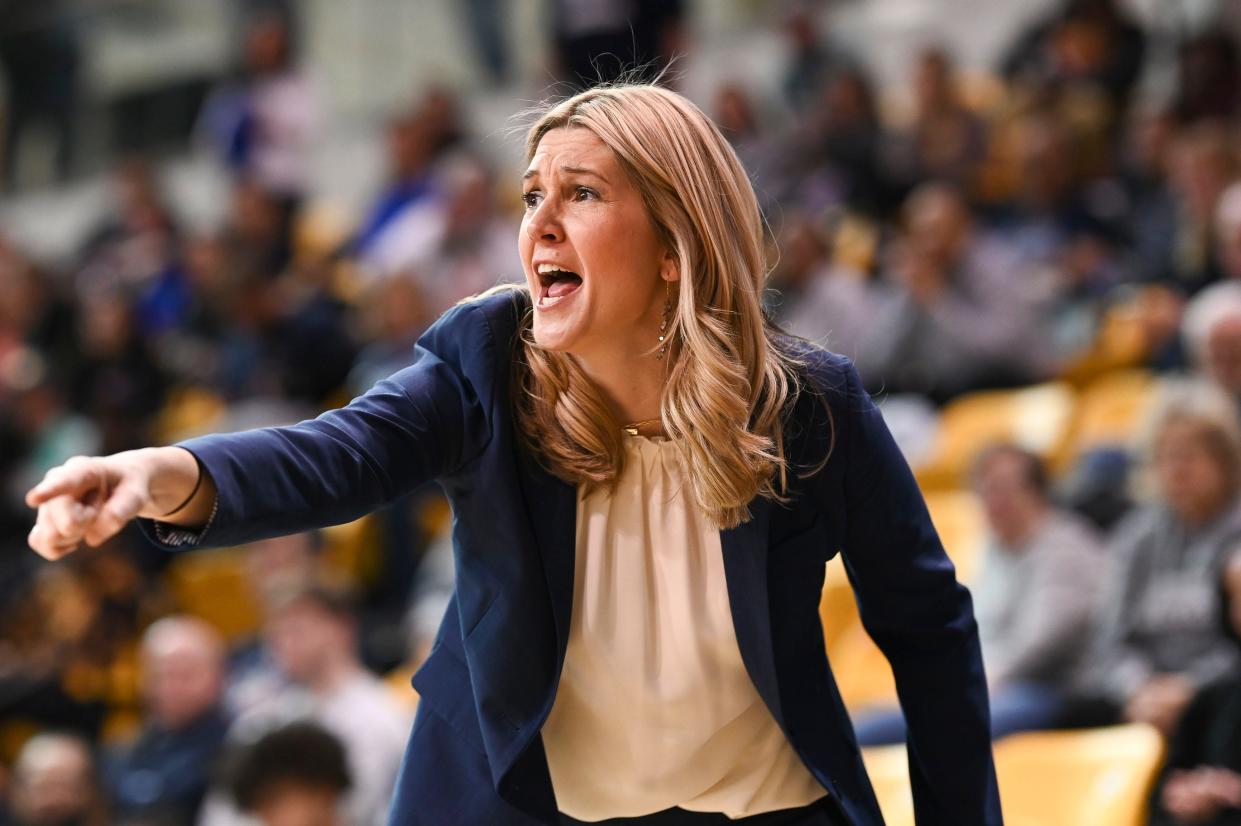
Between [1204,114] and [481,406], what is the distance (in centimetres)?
511

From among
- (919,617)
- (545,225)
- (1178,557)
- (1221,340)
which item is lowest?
(1178,557)

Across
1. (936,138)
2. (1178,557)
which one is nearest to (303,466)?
(1178,557)

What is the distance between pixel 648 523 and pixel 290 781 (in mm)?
2064

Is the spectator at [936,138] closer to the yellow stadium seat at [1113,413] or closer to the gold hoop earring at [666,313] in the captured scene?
the yellow stadium seat at [1113,413]

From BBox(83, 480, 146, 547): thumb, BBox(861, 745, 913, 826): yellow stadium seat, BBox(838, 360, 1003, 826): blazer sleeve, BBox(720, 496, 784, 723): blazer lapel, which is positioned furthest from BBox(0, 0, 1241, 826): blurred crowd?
BBox(83, 480, 146, 547): thumb

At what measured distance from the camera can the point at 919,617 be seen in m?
2.00

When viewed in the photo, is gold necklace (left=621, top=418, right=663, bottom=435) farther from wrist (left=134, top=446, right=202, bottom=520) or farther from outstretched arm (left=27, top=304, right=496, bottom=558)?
wrist (left=134, top=446, right=202, bottom=520)

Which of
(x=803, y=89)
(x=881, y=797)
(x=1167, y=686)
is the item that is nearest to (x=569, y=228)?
(x=881, y=797)

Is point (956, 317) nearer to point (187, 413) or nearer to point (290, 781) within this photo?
point (290, 781)

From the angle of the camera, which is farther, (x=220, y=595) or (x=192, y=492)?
(x=220, y=595)

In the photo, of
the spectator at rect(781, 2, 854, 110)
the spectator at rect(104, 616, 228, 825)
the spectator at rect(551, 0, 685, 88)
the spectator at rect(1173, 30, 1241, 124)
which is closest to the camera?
the spectator at rect(104, 616, 228, 825)

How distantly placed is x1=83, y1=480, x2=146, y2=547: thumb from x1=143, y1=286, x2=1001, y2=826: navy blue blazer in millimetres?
306

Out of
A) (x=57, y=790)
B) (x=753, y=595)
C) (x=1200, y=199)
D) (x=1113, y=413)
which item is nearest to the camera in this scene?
(x=753, y=595)

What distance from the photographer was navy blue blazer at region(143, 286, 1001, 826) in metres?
1.87
